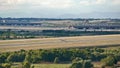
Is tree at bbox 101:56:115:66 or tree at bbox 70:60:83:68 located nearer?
tree at bbox 70:60:83:68

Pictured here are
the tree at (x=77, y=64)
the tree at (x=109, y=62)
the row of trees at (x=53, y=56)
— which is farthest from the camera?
the row of trees at (x=53, y=56)

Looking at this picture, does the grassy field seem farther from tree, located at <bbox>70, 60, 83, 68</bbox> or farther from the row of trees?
tree, located at <bbox>70, 60, 83, 68</bbox>

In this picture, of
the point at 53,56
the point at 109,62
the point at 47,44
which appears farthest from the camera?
the point at 47,44

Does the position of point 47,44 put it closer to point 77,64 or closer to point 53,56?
point 53,56

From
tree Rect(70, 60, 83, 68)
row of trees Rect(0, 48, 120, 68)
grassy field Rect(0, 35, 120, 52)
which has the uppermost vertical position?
tree Rect(70, 60, 83, 68)

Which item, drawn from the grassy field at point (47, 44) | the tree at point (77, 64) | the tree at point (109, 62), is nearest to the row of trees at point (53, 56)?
the tree at point (109, 62)

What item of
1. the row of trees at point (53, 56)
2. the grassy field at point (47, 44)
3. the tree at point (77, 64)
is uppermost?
the tree at point (77, 64)

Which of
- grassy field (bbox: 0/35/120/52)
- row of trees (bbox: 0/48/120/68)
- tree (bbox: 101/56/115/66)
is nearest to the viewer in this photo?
tree (bbox: 101/56/115/66)

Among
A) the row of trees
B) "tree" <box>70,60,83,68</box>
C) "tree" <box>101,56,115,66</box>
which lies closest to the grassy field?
the row of trees

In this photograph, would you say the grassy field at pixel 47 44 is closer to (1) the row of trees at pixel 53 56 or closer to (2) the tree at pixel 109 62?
(1) the row of trees at pixel 53 56

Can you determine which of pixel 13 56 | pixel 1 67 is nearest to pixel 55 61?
pixel 13 56

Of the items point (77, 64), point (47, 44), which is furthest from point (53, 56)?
point (47, 44)

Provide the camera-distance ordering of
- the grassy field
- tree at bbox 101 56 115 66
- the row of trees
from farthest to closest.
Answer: the grassy field < the row of trees < tree at bbox 101 56 115 66
